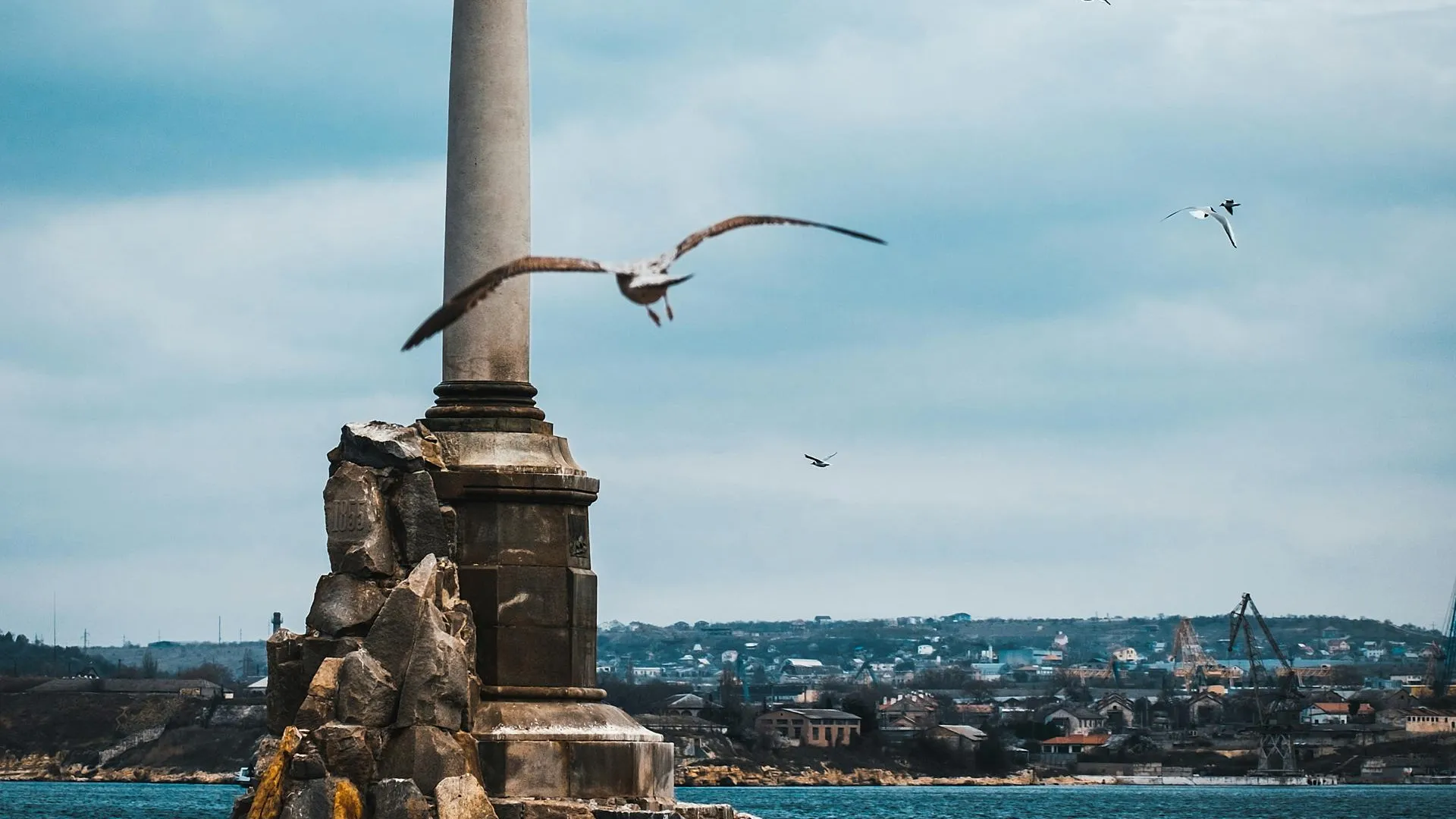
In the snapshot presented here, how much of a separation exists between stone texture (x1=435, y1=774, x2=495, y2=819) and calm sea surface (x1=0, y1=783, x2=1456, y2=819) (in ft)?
186

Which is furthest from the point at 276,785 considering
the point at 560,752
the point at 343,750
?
the point at 560,752

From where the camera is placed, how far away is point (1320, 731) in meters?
176

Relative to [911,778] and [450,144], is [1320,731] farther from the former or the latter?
[450,144]

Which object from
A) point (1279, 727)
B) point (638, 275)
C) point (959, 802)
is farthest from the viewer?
point (1279, 727)

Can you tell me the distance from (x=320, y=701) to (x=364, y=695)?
14.5 inches

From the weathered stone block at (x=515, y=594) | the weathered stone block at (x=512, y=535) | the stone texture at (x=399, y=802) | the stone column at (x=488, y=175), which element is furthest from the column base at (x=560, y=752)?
the stone column at (x=488, y=175)

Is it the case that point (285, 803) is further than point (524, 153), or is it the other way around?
point (524, 153)

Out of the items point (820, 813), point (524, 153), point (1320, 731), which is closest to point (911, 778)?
point (1320, 731)

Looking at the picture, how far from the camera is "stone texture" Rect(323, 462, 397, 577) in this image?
22.2 meters

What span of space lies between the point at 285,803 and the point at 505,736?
1985 mm

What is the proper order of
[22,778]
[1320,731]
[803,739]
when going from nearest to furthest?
[22,778] → [803,739] → [1320,731]

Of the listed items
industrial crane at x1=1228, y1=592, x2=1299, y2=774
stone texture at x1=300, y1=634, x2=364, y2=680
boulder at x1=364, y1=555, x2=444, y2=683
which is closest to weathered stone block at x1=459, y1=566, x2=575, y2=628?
boulder at x1=364, y1=555, x2=444, y2=683

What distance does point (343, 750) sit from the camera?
2105cm

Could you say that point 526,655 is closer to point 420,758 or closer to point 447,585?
point 447,585
